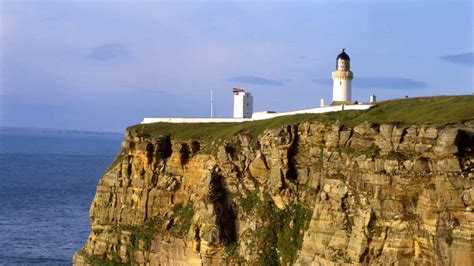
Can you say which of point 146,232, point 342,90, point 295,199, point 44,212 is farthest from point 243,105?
point 44,212

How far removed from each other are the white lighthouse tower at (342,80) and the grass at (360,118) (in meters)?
10.2

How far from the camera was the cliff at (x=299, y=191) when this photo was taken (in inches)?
1478

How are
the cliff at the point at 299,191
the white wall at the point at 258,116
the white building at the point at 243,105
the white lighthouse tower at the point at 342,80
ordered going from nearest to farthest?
the cliff at the point at 299,191 → the white wall at the point at 258,116 → the white lighthouse tower at the point at 342,80 → the white building at the point at 243,105

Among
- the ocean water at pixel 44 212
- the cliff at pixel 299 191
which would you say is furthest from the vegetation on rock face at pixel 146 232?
the ocean water at pixel 44 212

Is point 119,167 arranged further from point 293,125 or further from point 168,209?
point 293,125

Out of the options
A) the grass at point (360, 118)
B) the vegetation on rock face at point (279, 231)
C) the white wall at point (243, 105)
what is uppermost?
the white wall at point (243, 105)

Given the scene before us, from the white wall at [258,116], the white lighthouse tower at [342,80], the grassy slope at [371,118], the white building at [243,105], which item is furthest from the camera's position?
the white building at [243,105]

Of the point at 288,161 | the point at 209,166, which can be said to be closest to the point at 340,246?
the point at 288,161

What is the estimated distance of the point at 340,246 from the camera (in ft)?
140

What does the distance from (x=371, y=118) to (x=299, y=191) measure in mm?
6005

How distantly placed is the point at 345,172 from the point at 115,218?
22254mm

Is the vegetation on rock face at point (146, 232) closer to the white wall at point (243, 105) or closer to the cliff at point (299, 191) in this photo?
the cliff at point (299, 191)

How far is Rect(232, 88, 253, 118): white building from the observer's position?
2795 inches

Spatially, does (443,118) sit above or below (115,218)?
above
